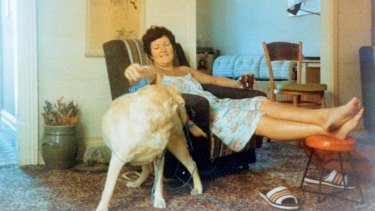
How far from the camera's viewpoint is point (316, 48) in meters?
5.99

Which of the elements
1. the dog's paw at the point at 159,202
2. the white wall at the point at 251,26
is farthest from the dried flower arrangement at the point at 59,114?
the white wall at the point at 251,26

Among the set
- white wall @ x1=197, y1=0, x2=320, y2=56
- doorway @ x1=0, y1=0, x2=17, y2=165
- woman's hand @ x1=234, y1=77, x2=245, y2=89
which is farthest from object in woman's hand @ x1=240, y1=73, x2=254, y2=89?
white wall @ x1=197, y1=0, x2=320, y2=56

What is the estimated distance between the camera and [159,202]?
218 centimetres

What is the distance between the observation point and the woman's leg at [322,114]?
207cm

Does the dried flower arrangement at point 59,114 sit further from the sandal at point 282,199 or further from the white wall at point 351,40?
the white wall at point 351,40

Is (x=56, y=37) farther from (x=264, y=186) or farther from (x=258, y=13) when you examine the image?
(x=258, y=13)

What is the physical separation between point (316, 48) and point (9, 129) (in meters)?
4.00

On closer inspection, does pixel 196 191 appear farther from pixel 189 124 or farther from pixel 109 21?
pixel 109 21

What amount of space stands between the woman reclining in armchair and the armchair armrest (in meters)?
0.07

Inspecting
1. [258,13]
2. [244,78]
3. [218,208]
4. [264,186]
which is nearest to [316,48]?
[258,13]

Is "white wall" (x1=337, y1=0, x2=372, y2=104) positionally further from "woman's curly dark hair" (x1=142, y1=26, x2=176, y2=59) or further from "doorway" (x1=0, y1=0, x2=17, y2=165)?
"doorway" (x1=0, y1=0, x2=17, y2=165)

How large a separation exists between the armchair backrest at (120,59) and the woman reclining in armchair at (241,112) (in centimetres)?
11

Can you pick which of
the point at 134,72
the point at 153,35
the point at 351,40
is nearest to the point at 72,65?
the point at 153,35

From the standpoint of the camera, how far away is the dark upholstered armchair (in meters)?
2.39
